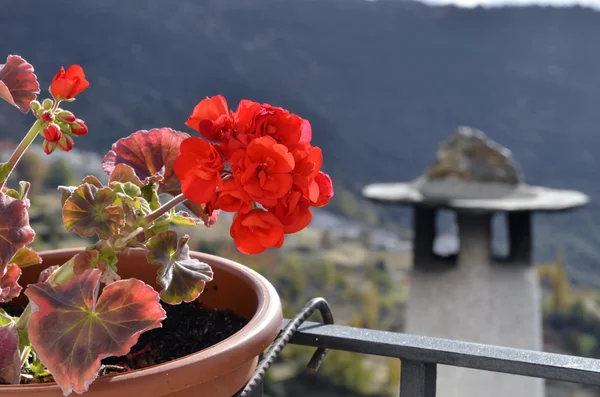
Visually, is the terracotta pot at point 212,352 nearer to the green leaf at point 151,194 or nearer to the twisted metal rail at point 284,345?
the twisted metal rail at point 284,345

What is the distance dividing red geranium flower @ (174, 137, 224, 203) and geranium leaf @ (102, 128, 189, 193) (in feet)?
0.42

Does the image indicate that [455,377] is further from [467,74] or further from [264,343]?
[467,74]

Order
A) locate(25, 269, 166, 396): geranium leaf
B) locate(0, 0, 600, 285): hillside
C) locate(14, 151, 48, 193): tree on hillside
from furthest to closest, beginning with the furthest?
1. locate(0, 0, 600, 285): hillside
2. locate(14, 151, 48, 193): tree on hillside
3. locate(25, 269, 166, 396): geranium leaf

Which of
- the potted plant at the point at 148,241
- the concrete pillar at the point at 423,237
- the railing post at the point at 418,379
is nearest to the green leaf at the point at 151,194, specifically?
the potted plant at the point at 148,241

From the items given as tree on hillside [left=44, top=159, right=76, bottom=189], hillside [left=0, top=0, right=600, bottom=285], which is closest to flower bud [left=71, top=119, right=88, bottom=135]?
tree on hillside [left=44, top=159, right=76, bottom=189]

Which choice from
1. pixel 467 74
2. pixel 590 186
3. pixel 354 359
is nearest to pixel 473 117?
pixel 467 74

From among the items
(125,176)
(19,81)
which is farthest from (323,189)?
(19,81)

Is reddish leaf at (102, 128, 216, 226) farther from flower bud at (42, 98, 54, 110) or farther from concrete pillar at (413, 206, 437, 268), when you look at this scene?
concrete pillar at (413, 206, 437, 268)

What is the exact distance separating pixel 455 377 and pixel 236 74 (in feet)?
11.9

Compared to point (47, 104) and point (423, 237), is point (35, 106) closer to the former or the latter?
point (47, 104)

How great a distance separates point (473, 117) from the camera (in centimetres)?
618

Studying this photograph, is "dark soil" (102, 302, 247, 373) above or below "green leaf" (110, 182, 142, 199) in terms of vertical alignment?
below

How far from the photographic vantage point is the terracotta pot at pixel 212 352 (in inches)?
16.1

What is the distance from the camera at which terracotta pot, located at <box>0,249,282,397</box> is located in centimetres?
41
